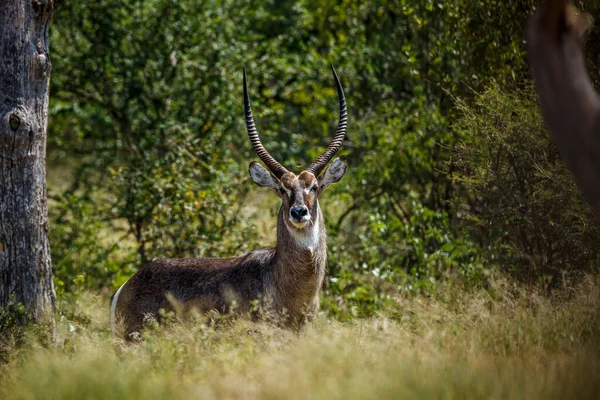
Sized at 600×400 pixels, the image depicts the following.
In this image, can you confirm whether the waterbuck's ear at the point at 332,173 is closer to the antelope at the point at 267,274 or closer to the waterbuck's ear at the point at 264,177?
the antelope at the point at 267,274

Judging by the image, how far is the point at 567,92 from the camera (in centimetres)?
452

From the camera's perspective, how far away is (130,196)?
32.8 ft

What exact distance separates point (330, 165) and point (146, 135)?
177 inches

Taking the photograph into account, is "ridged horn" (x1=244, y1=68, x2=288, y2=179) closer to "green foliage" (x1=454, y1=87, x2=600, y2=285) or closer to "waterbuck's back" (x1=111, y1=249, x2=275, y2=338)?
"waterbuck's back" (x1=111, y1=249, x2=275, y2=338)

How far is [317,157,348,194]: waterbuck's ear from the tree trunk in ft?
7.94

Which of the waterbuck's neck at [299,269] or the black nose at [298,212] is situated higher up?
the black nose at [298,212]

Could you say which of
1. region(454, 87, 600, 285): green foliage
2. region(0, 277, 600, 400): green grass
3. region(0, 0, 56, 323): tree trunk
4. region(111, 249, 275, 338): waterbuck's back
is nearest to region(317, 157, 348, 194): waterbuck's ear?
region(111, 249, 275, 338): waterbuck's back

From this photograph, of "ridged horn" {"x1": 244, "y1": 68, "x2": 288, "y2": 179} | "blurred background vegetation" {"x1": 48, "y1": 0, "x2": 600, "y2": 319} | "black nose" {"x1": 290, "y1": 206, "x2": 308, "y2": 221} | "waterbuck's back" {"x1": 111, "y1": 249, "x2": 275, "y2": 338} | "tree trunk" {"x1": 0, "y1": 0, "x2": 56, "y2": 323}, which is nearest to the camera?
"black nose" {"x1": 290, "y1": 206, "x2": 308, "y2": 221}

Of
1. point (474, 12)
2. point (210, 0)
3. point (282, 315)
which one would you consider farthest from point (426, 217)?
point (210, 0)

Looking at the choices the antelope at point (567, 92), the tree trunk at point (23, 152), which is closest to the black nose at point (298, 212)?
the tree trunk at point (23, 152)

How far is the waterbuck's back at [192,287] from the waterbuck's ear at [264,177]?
1.94ft

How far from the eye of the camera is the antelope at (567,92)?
4.43 metres

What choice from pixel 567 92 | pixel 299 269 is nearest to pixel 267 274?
pixel 299 269

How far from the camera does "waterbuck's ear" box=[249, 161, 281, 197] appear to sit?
23.5 ft
